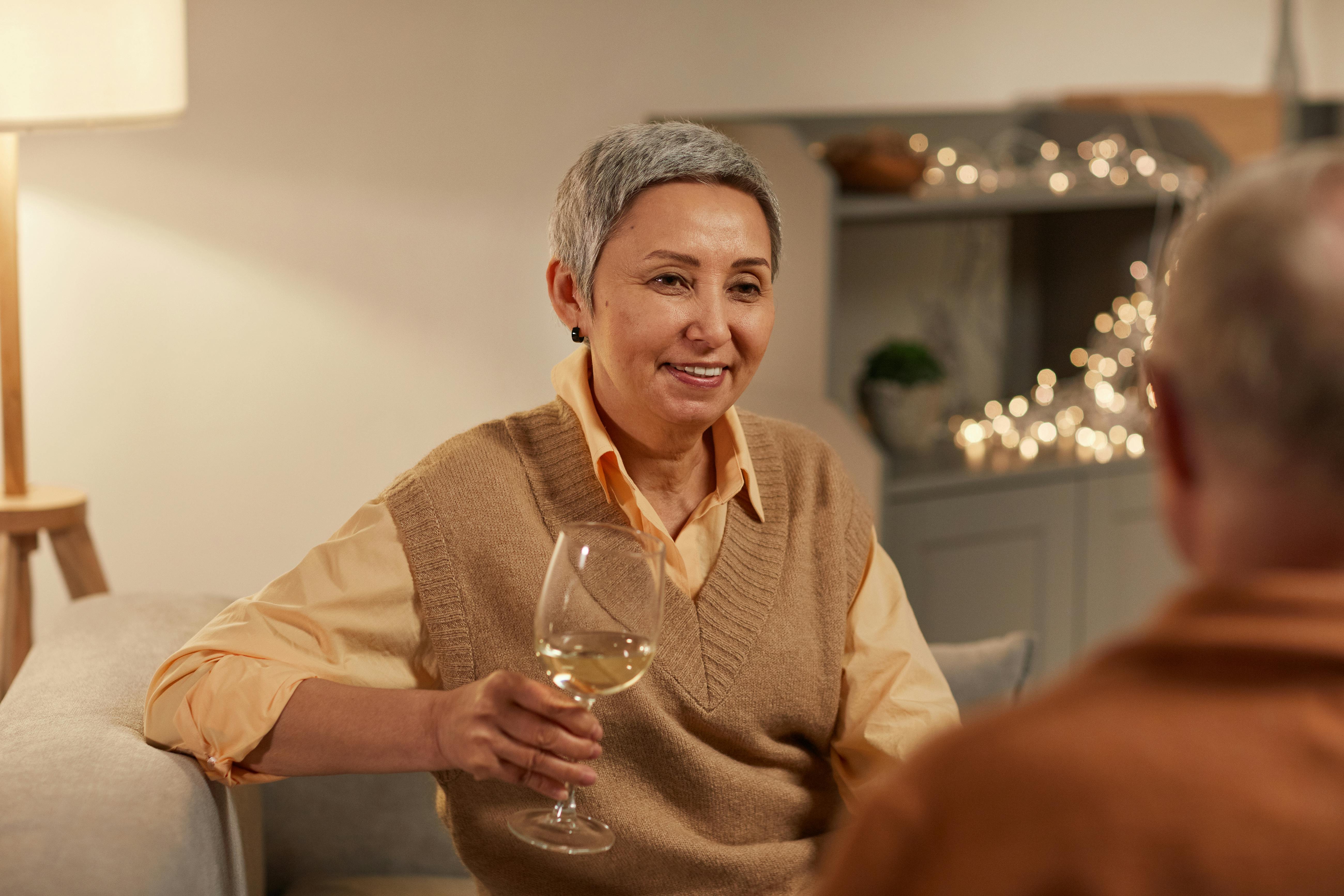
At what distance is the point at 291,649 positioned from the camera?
1298 mm

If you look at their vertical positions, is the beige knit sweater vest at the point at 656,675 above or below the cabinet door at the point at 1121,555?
above

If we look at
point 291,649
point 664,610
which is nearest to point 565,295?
point 664,610

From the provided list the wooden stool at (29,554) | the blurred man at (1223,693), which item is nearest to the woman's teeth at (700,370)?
the blurred man at (1223,693)

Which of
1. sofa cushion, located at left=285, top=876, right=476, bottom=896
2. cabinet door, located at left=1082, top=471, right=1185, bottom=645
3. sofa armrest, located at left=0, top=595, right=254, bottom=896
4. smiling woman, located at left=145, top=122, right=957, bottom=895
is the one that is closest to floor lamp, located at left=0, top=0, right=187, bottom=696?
sofa armrest, located at left=0, top=595, right=254, bottom=896

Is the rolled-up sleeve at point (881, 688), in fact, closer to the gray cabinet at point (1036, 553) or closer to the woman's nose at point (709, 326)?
the woman's nose at point (709, 326)

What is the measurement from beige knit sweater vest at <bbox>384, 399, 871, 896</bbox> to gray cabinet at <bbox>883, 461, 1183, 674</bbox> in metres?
1.39

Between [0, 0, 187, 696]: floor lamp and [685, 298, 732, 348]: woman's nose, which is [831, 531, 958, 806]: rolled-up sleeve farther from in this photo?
[0, 0, 187, 696]: floor lamp

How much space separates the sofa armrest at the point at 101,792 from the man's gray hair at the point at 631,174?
24.4 inches

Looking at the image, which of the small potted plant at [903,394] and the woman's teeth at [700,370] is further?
the small potted plant at [903,394]

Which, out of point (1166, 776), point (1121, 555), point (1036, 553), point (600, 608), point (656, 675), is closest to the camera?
point (1166, 776)

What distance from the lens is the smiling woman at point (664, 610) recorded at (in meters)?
1.29

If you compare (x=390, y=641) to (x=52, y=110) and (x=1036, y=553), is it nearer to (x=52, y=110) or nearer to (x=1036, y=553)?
(x=52, y=110)

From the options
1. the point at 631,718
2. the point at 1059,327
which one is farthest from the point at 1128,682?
the point at 1059,327

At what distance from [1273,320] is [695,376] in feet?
2.88
